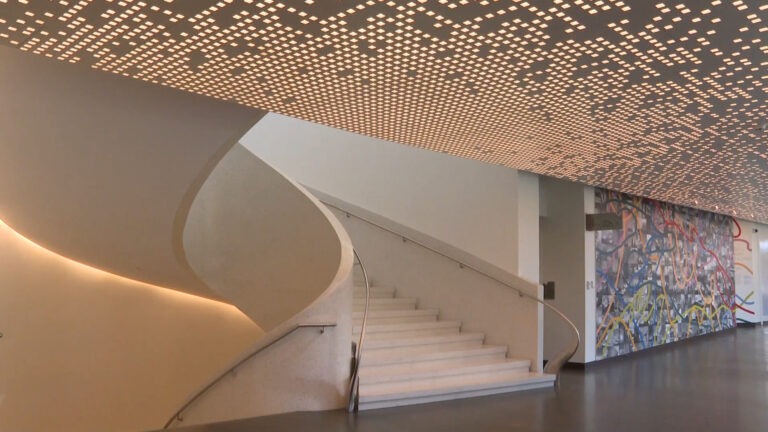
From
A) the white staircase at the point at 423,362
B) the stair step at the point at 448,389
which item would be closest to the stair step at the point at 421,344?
the white staircase at the point at 423,362

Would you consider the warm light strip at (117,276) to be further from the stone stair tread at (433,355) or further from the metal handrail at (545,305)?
the stone stair tread at (433,355)

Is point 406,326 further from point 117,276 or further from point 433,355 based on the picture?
point 117,276

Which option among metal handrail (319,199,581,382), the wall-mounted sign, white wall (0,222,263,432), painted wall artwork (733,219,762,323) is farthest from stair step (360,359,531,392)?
painted wall artwork (733,219,762,323)

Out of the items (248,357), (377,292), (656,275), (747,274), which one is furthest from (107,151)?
(747,274)

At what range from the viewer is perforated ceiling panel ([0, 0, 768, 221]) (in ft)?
11.9

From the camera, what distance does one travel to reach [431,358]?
7531 millimetres

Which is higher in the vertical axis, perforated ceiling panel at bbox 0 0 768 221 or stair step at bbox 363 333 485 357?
perforated ceiling panel at bbox 0 0 768 221

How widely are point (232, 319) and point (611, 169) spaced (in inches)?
264

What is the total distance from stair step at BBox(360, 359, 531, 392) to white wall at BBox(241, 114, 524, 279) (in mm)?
1356

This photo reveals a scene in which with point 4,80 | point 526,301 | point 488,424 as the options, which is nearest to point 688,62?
point 488,424

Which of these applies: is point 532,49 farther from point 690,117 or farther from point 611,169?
point 611,169

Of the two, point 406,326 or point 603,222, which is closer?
point 406,326

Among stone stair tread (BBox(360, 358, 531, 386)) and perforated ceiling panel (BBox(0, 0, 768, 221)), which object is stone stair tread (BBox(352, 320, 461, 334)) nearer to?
stone stair tread (BBox(360, 358, 531, 386))

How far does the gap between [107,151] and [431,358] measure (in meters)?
4.20
